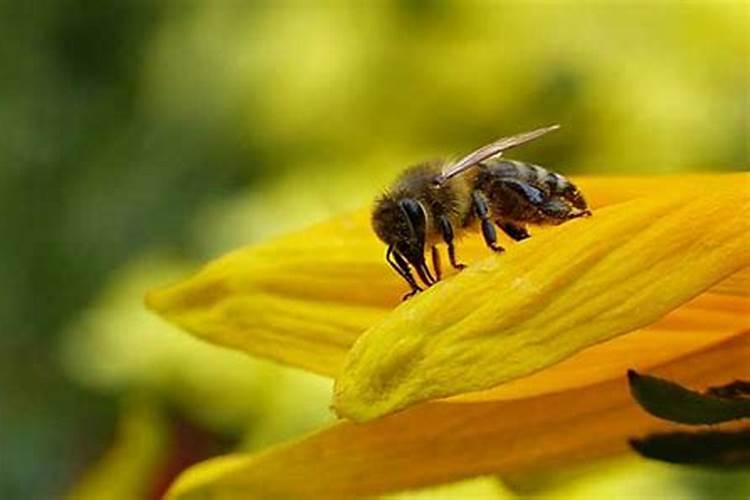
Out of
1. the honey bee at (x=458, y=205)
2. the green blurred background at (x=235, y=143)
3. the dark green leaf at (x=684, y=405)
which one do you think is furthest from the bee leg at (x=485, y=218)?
the green blurred background at (x=235, y=143)

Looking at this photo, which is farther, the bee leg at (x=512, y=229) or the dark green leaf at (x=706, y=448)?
the bee leg at (x=512, y=229)

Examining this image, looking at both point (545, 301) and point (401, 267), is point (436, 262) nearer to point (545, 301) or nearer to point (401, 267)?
point (401, 267)

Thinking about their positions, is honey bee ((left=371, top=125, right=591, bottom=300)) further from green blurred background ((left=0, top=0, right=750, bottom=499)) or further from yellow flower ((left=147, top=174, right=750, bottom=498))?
green blurred background ((left=0, top=0, right=750, bottom=499))

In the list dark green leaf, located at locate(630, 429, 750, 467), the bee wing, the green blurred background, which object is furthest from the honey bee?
the green blurred background

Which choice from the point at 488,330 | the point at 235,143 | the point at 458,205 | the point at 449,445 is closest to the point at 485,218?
the point at 458,205

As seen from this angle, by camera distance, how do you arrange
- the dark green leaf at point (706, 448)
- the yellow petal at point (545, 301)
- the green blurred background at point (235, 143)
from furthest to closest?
the green blurred background at point (235, 143), the dark green leaf at point (706, 448), the yellow petal at point (545, 301)

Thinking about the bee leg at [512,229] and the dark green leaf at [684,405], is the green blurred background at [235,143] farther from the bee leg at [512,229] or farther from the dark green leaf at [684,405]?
the dark green leaf at [684,405]

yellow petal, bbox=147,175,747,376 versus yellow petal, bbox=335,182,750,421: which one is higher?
yellow petal, bbox=335,182,750,421
